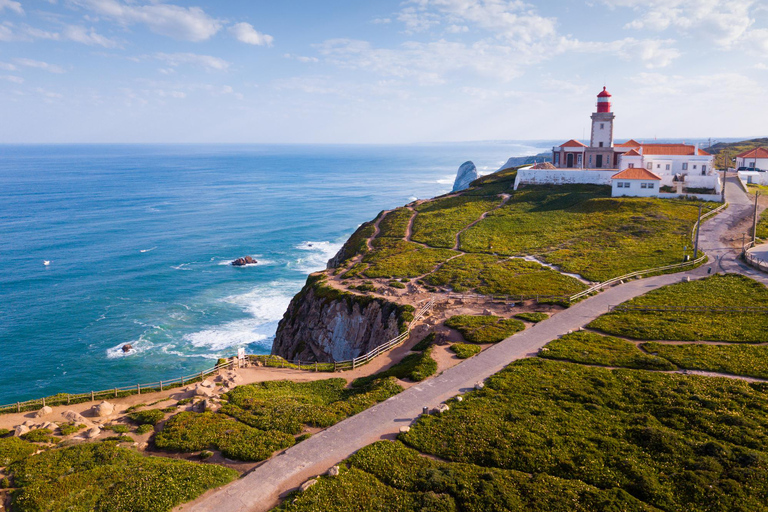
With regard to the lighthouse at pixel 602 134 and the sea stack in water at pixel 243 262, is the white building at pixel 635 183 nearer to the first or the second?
the lighthouse at pixel 602 134

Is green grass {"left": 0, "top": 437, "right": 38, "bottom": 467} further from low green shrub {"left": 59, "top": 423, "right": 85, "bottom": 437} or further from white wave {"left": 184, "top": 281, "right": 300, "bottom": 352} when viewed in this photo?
white wave {"left": 184, "top": 281, "right": 300, "bottom": 352}

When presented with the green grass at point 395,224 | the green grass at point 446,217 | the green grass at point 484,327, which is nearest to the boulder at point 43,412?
the green grass at point 484,327

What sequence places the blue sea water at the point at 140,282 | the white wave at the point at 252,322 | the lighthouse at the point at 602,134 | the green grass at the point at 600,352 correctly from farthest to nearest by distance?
the lighthouse at the point at 602,134 → the white wave at the point at 252,322 → the blue sea water at the point at 140,282 → the green grass at the point at 600,352

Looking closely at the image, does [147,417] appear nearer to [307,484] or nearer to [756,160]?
[307,484]

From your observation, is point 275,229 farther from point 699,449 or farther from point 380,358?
point 699,449

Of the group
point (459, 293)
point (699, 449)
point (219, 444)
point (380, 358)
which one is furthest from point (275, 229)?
point (699, 449)

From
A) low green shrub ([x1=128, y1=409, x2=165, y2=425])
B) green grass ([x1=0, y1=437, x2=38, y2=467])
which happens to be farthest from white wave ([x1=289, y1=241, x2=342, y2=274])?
green grass ([x1=0, y1=437, x2=38, y2=467])
